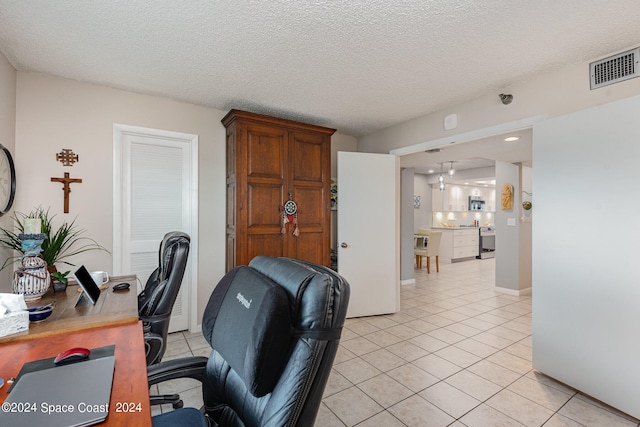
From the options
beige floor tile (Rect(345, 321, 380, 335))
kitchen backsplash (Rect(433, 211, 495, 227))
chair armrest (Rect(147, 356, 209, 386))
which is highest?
kitchen backsplash (Rect(433, 211, 495, 227))

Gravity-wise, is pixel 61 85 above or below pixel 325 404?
above

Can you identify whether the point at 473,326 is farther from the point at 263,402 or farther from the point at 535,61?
the point at 263,402

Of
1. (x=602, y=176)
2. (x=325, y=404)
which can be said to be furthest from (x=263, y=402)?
(x=602, y=176)

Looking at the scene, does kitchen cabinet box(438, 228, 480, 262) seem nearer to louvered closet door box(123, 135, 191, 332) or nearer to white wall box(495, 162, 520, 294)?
white wall box(495, 162, 520, 294)

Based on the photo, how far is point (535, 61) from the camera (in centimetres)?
228

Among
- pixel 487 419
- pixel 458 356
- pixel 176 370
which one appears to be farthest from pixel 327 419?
pixel 458 356

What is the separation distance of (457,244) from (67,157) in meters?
8.19

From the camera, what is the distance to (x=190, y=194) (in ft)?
10.6

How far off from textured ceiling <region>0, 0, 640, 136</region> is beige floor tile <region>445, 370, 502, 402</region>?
8.19 feet

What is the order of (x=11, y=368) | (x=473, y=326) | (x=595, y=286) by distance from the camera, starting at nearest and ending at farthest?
(x=11, y=368) → (x=595, y=286) → (x=473, y=326)

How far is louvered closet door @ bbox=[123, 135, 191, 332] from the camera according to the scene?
2975 millimetres

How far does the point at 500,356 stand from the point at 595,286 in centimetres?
111

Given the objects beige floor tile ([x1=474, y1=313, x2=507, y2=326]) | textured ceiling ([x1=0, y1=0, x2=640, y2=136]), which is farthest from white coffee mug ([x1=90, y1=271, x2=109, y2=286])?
beige floor tile ([x1=474, y1=313, x2=507, y2=326])

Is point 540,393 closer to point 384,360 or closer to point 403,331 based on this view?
point 384,360
